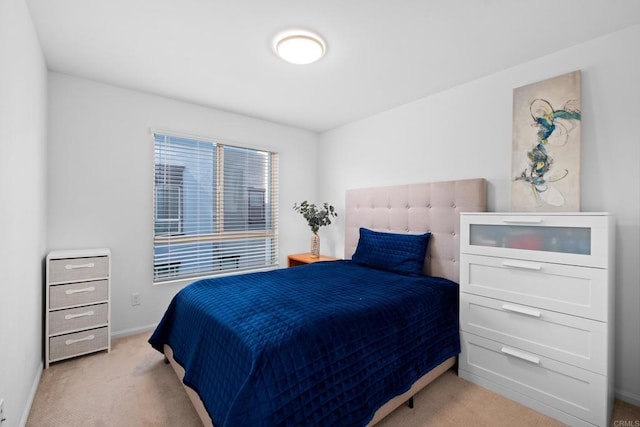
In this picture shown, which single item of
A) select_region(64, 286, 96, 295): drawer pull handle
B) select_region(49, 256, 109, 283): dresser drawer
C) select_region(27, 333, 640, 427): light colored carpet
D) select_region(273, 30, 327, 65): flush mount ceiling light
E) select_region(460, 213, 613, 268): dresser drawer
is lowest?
select_region(27, 333, 640, 427): light colored carpet

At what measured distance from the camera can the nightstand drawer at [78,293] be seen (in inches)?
89.5

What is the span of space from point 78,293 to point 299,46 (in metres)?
2.61

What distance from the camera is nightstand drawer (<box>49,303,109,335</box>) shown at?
89.8 inches

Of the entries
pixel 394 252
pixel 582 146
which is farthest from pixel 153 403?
pixel 582 146

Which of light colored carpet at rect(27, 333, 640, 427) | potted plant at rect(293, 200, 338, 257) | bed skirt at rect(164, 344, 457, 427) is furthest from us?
potted plant at rect(293, 200, 338, 257)

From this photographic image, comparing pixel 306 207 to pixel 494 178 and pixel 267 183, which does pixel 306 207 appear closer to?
pixel 267 183

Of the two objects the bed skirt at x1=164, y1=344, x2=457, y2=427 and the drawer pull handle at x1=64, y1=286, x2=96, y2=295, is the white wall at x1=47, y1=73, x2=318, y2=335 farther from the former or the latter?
the bed skirt at x1=164, y1=344, x2=457, y2=427

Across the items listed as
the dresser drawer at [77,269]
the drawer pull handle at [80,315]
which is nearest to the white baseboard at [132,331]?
the drawer pull handle at [80,315]

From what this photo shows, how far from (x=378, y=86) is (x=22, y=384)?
3.32 meters

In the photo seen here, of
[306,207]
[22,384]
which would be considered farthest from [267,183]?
[22,384]

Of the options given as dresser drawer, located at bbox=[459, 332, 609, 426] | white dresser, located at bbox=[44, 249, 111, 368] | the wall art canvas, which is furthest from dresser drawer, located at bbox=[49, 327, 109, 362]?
the wall art canvas

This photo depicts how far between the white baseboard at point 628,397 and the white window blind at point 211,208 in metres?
3.35

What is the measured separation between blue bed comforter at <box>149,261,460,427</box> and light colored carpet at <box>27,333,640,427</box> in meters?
0.22

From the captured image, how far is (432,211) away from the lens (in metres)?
2.75
